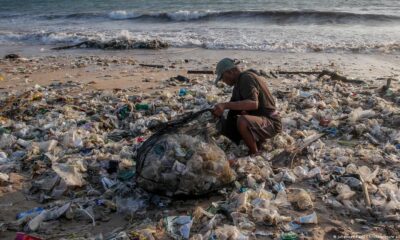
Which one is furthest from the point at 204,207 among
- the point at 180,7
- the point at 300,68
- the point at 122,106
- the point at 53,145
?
the point at 180,7

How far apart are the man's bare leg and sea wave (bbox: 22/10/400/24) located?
14.8 meters

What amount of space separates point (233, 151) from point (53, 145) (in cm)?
230

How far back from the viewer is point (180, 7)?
23125 millimetres

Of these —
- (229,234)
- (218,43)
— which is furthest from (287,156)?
(218,43)

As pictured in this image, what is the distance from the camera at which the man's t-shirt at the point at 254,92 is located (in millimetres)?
4363

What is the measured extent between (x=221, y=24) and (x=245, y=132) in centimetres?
1479

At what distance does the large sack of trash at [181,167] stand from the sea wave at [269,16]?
15875mm

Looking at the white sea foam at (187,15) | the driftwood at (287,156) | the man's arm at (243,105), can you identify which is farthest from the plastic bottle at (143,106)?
the white sea foam at (187,15)

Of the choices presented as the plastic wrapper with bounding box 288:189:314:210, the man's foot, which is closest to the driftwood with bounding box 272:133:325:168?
the man's foot

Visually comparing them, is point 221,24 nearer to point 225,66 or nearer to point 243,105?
point 225,66

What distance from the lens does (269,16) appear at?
1938 cm

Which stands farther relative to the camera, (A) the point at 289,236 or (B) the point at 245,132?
(B) the point at 245,132

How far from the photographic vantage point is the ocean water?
44.1ft

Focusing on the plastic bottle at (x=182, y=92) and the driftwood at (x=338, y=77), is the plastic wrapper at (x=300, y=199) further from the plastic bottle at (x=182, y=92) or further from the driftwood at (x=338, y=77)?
the driftwood at (x=338, y=77)
